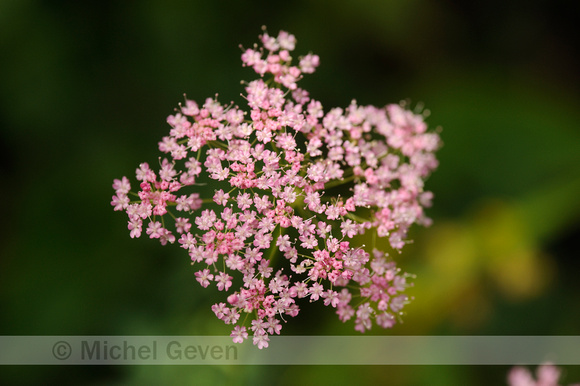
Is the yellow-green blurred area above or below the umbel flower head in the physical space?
→ above

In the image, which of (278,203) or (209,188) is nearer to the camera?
(278,203)

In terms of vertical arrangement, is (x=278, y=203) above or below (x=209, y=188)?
below

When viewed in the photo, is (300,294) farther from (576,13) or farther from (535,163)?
(576,13)

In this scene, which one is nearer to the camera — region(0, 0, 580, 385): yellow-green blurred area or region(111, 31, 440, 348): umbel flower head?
region(111, 31, 440, 348): umbel flower head

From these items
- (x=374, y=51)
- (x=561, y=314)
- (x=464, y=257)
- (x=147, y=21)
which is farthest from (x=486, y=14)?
(x=147, y=21)
